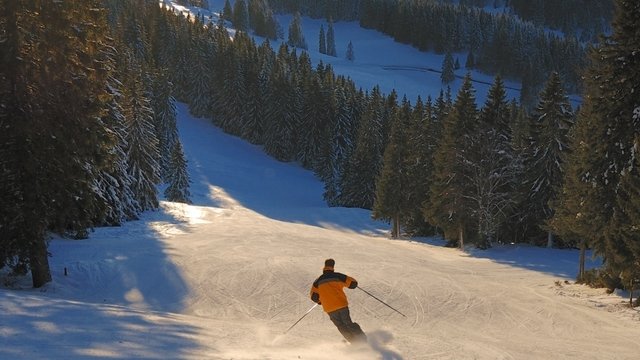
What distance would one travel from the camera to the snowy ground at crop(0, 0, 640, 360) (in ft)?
33.3

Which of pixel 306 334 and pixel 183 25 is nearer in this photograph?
Answer: pixel 306 334

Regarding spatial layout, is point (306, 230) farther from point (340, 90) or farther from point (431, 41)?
point (431, 41)

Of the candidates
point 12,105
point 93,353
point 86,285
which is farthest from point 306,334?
point 12,105

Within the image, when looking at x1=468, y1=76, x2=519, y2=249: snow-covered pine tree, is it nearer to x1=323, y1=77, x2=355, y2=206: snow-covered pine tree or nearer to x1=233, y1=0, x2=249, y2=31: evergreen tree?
x1=323, y1=77, x2=355, y2=206: snow-covered pine tree

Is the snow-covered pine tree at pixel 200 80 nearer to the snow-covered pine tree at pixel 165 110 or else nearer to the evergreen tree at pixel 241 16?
the snow-covered pine tree at pixel 165 110

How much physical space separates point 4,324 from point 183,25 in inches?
4331

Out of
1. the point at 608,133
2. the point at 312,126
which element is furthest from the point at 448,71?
the point at 608,133

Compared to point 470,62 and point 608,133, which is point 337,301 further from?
point 470,62

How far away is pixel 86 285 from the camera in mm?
17250

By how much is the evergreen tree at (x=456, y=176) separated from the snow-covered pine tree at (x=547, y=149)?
4.25m

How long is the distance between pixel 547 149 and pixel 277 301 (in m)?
24.8

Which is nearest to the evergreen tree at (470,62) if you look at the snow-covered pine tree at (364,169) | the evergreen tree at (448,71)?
the evergreen tree at (448,71)

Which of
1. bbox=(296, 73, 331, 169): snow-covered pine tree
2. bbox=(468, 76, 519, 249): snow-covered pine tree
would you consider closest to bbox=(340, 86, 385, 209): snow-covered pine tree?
bbox=(296, 73, 331, 169): snow-covered pine tree

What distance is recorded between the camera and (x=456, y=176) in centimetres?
3522
